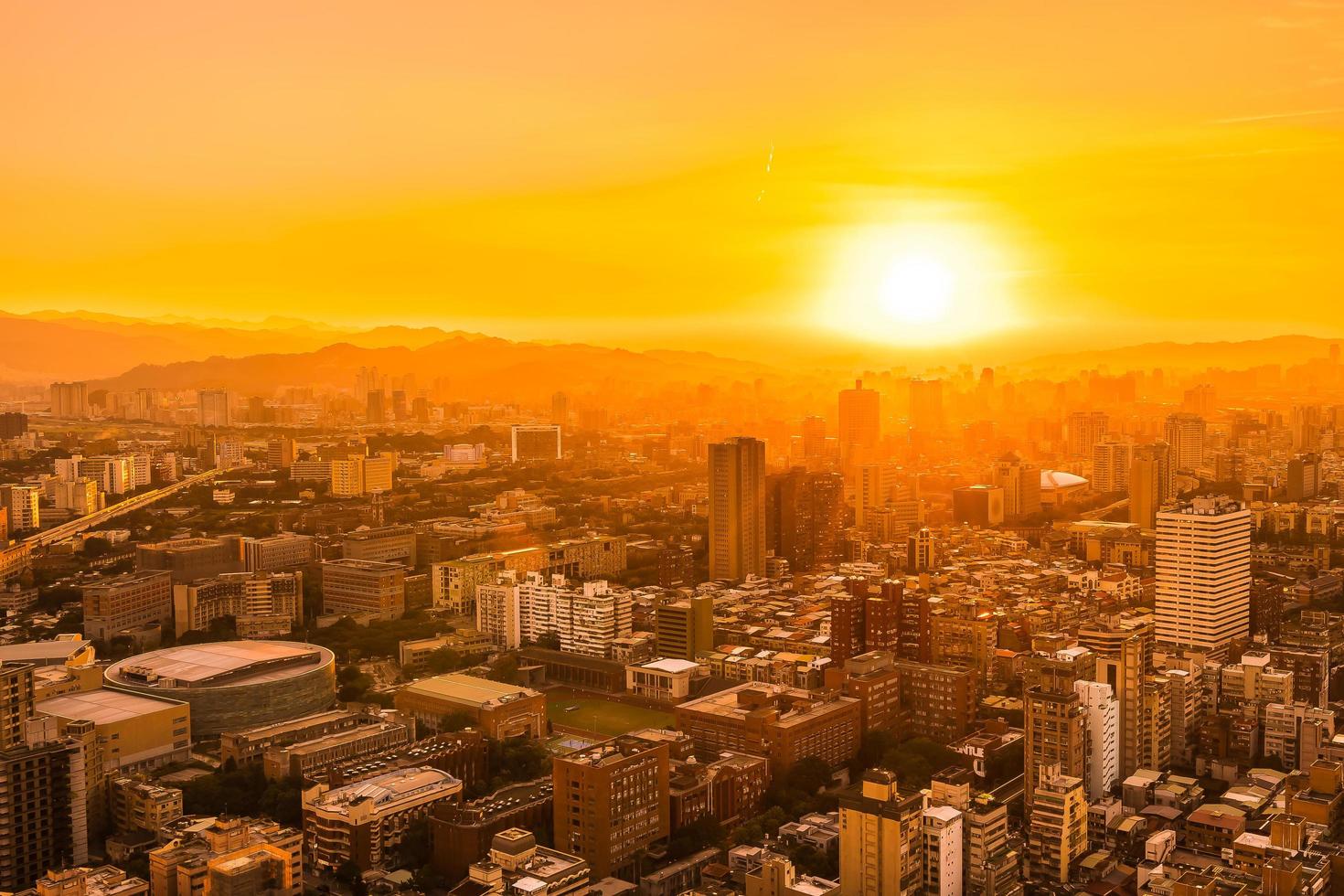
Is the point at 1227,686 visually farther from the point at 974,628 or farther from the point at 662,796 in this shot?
the point at 662,796

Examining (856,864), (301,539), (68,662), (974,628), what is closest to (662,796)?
(856,864)

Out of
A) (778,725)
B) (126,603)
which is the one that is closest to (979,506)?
(778,725)

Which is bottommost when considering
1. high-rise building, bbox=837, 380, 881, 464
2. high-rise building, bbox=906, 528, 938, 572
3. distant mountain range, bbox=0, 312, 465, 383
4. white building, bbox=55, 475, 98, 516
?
high-rise building, bbox=906, 528, 938, 572

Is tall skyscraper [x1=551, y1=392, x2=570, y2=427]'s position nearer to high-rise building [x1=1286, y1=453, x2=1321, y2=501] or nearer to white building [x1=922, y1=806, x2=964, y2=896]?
high-rise building [x1=1286, y1=453, x2=1321, y2=501]

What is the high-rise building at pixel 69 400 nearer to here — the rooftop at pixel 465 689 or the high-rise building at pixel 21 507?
the high-rise building at pixel 21 507

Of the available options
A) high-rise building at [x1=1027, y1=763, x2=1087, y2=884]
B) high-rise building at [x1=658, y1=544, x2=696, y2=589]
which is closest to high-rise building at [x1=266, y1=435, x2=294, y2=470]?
high-rise building at [x1=658, y1=544, x2=696, y2=589]

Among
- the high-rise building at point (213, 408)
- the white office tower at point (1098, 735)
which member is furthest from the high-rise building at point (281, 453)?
the white office tower at point (1098, 735)
